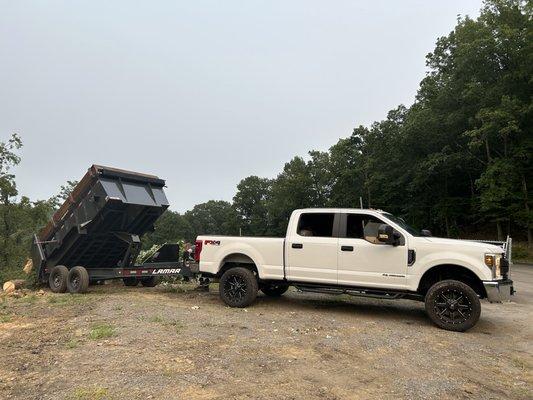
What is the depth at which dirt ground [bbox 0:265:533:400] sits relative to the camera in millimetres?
4602

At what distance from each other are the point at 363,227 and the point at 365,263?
2.37 ft

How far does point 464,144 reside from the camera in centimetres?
3450

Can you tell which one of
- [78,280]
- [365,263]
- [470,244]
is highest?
[470,244]

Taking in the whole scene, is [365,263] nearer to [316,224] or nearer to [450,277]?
[316,224]

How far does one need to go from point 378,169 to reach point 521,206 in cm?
1870

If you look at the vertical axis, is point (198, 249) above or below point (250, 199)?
below

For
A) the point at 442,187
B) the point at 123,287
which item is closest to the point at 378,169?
the point at 442,187

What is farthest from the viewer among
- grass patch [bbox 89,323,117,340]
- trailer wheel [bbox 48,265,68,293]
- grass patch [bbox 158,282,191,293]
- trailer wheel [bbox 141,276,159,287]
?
trailer wheel [bbox 141,276,159,287]

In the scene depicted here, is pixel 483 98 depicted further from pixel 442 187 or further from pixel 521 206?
pixel 442 187

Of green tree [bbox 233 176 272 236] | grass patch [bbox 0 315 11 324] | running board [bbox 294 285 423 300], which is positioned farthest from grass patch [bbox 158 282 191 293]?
green tree [bbox 233 176 272 236]

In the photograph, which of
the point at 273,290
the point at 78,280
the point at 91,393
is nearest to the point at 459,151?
the point at 273,290

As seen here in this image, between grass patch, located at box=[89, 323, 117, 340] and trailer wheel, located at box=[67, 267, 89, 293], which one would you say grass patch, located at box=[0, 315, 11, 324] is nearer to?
grass patch, located at box=[89, 323, 117, 340]

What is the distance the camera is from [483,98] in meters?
29.9

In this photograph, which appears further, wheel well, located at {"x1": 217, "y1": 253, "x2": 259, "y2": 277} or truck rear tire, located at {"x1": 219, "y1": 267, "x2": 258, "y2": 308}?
wheel well, located at {"x1": 217, "y1": 253, "x2": 259, "y2": 277}
